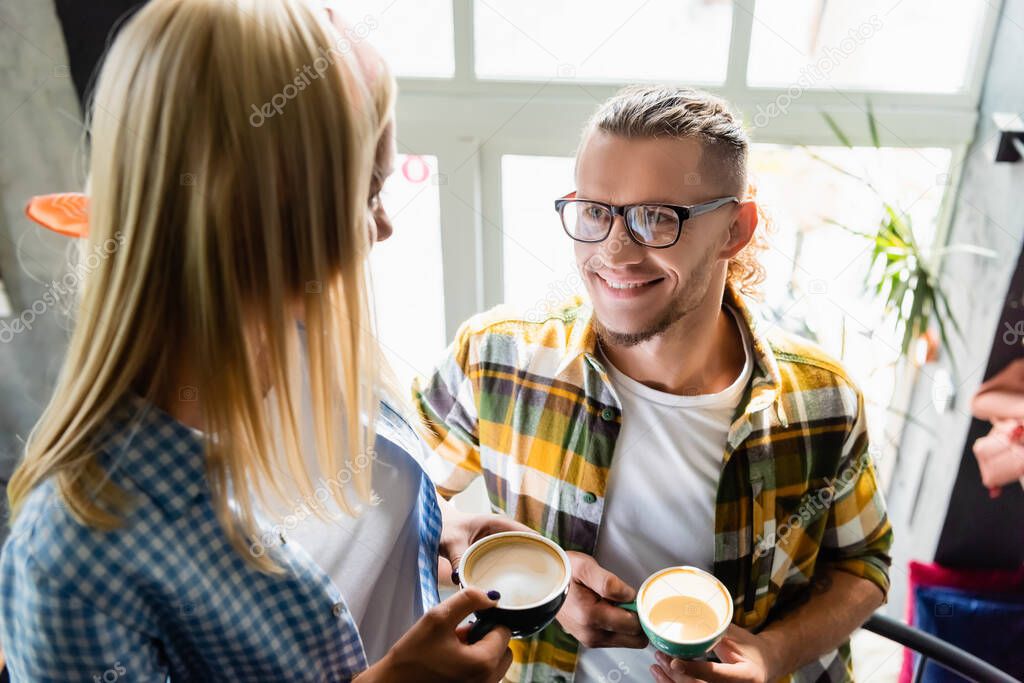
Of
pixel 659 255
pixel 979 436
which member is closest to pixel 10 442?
pixel 659 255

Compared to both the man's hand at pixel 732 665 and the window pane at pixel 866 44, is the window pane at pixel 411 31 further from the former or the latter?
the man's hand at pixel 732 665

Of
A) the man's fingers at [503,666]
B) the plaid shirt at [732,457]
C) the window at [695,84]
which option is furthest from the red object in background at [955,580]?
the man's fingers at [503,666]

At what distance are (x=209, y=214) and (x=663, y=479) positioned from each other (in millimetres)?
1022

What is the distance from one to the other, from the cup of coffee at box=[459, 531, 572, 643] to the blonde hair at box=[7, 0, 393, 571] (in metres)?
0.39

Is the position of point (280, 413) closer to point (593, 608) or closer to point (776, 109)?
point (593, 608)

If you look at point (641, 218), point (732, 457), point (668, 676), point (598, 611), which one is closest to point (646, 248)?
point (641, 218)

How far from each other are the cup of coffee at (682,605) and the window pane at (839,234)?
1.03m

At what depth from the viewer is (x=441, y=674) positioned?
0.98 metres

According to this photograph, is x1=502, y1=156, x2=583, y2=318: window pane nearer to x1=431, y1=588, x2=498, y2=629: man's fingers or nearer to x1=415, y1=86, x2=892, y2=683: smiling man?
x1=415, y1=86, x2=892, y2=683: smiling man

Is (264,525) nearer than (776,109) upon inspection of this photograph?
Yes

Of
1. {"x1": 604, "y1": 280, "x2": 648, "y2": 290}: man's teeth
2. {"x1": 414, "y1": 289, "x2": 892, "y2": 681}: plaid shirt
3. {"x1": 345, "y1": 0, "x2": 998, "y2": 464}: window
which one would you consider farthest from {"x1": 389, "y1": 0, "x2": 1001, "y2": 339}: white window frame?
{"x1": 604, "y1": 280, "x2": 648, "y2": 290}: man's teeth

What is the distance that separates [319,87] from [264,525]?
540 millimetres

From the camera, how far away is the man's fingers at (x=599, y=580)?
132cm

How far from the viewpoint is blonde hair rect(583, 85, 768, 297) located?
4.45ft
